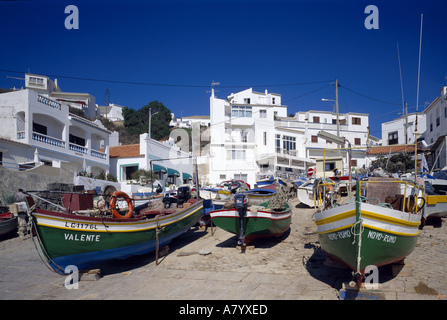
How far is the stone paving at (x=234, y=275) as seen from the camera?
21.5ft

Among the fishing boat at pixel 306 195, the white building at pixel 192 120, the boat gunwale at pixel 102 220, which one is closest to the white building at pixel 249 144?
the fishing boat at pixel 306 195

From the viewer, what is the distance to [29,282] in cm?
848

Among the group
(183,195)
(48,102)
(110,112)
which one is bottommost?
(183,195)

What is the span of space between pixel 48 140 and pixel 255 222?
1772 centimetres

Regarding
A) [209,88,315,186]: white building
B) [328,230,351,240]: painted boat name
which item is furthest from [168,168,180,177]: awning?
[328,230,351,240]: painted boat name

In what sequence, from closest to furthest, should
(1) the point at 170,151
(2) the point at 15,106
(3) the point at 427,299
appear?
(3) the point at 427,299 → (2) the point at 15,106 → (1) the point at 170,151

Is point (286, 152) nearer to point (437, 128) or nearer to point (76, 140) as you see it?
point (437, 128)

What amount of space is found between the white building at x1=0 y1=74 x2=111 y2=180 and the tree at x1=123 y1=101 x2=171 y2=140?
2471cm

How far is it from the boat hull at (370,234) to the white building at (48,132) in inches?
724

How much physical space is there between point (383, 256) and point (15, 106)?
22.1 meters

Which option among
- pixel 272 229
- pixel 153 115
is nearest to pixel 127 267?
pixel 272 229

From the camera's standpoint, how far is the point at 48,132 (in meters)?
22.9

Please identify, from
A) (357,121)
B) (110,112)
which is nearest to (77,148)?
(357,121)
